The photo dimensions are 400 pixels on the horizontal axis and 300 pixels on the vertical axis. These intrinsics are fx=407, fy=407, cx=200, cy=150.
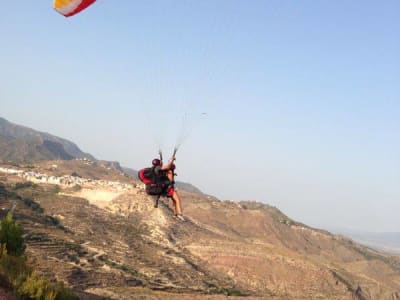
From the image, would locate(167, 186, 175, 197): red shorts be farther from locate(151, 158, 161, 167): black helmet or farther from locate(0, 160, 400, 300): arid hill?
locate(0, 160, 400, 300): arid hill

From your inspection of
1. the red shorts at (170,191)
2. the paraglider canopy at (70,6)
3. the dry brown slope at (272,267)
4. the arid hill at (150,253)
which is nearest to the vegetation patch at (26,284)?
→ the red shorts at (170,191)

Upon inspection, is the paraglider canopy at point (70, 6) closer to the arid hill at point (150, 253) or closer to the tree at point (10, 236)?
the tree at point (10, 236)

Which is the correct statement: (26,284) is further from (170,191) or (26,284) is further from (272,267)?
(272,267)

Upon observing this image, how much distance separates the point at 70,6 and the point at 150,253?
146ft

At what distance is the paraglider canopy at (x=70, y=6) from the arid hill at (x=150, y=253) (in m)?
21.9

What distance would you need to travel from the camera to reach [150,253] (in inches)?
2162

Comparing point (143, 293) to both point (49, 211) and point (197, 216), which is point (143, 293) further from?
point (197, 216)

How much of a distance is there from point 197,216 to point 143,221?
73.6ft

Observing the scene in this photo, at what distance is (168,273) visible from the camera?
4850cm

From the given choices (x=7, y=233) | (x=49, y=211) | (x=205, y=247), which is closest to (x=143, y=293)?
(x=7, y=233)

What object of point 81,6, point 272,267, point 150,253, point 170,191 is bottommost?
point 150,253

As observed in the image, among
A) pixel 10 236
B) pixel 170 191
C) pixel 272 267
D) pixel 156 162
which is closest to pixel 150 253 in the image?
pixel 272 267

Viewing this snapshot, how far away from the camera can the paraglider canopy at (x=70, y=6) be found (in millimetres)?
14664

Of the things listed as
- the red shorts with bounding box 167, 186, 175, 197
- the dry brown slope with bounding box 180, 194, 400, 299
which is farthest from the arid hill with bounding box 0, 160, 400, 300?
the red shorts with bounding box 167, 186, 175, 197
